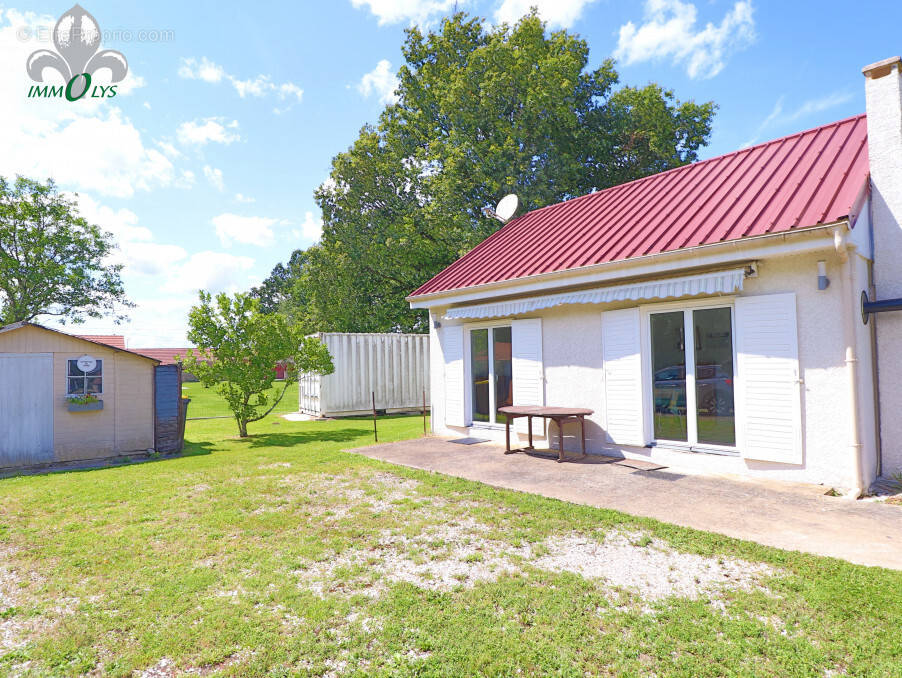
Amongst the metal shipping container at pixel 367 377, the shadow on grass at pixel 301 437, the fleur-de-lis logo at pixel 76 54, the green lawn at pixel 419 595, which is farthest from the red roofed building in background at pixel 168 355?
the fleur-de-lis logo at pixel 76 54

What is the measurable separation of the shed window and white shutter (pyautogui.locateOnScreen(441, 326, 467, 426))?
7250 millimetres

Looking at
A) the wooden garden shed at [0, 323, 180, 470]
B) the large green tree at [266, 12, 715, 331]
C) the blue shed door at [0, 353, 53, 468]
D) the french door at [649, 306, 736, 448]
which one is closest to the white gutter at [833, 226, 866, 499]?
the french door at [649, 306, 736, 448]

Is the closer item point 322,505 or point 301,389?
point 322,505

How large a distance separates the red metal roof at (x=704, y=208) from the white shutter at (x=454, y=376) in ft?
3.64

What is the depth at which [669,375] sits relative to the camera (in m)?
7.43

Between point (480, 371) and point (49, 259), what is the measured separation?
103 ft

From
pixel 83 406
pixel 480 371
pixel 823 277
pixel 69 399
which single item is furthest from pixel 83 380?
pixel 823 277

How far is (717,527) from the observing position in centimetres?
474

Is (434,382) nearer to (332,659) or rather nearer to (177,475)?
(177,475)

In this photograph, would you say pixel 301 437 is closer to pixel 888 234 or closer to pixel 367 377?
pixel 367 377

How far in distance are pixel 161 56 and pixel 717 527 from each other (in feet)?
41.6

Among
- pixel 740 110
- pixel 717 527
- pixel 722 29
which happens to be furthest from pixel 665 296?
pixel 722 29

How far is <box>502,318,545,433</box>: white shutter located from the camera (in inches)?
360

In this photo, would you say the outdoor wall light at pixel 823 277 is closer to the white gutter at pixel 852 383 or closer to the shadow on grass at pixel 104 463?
the white gutter at pixel 852 383
